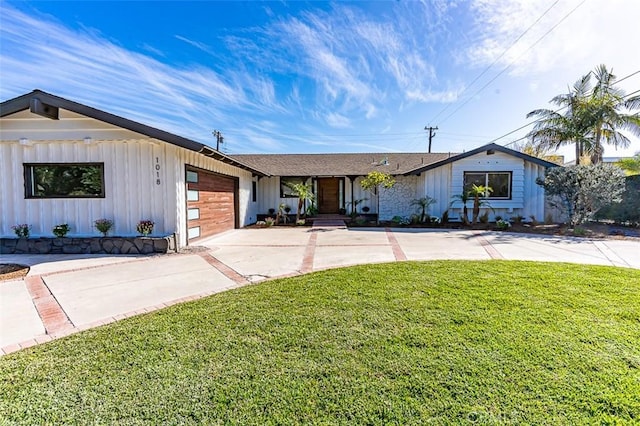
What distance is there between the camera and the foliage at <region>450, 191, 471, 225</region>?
1294 cm

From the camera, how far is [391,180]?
14656mm

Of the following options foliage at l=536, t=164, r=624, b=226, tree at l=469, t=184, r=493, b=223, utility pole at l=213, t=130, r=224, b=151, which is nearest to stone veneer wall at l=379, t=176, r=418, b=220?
tree at l=469, t=184, r=493, b=223

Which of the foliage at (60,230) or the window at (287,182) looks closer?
the foliage at (60,230)

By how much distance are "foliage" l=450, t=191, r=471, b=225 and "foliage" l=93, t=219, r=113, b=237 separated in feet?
43.8

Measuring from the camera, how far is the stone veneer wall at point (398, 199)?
1570cm

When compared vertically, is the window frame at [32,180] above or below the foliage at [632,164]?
below

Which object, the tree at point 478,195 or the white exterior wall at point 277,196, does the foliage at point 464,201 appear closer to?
the tree at point 478,195

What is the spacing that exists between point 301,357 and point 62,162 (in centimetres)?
909

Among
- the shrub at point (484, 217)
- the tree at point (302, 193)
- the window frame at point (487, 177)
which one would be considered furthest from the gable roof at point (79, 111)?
the shrub at point (484, 217)

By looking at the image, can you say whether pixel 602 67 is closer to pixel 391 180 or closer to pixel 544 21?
pixel 544 21

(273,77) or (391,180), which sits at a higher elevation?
→ (273,77)

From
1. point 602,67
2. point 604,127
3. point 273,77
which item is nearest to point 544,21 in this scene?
point 602,67

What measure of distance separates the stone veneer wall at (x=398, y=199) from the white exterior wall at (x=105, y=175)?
10785 mm

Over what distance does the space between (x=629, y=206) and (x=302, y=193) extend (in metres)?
13.8
